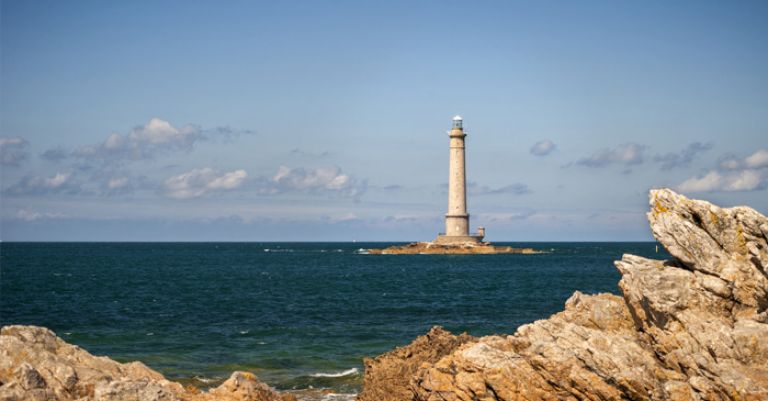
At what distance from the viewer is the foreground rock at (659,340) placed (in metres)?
15.6

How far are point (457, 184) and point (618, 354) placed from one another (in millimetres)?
90862

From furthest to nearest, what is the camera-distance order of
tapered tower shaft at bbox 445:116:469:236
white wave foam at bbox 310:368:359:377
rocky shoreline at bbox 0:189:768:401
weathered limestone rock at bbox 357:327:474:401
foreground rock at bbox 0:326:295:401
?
tapered tower shaft at bbox 445:116:469:236 → white wave foam at bbox 310:368:359:377 → weathered limestone rock at bbox 357:327:474:401 → rocky shoreline at bbox 0:189:768:401 → foreground rock at bbox 0:326:295:401

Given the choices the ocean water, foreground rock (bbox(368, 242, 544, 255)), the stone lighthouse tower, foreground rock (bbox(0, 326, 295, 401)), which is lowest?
the ocean water

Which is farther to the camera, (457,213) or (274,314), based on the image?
(457,213)

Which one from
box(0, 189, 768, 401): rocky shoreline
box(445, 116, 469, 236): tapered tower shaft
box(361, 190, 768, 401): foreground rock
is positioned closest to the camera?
box(0, 189, 768, 401): rocky shoreline

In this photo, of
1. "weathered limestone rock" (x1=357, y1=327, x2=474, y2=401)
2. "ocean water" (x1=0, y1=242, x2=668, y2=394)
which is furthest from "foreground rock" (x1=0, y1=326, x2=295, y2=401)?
"ocean water" (x1=0, y1=242, x2=668, y2=394)

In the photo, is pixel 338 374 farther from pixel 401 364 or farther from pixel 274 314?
pixel 274 314

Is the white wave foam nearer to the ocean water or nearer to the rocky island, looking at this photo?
the ocean water

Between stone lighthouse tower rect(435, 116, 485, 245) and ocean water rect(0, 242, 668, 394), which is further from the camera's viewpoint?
stone lighthouse tower rect(435, 116, 485, 245)

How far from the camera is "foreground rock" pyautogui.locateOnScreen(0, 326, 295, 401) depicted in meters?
14.4

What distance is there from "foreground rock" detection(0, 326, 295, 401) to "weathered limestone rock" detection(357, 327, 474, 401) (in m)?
2.36

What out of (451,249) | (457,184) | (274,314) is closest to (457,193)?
(457,184)

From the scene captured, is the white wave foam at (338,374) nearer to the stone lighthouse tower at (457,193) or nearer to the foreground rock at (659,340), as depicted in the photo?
the foreground rock at (659,340)

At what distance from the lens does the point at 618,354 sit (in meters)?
16.4
